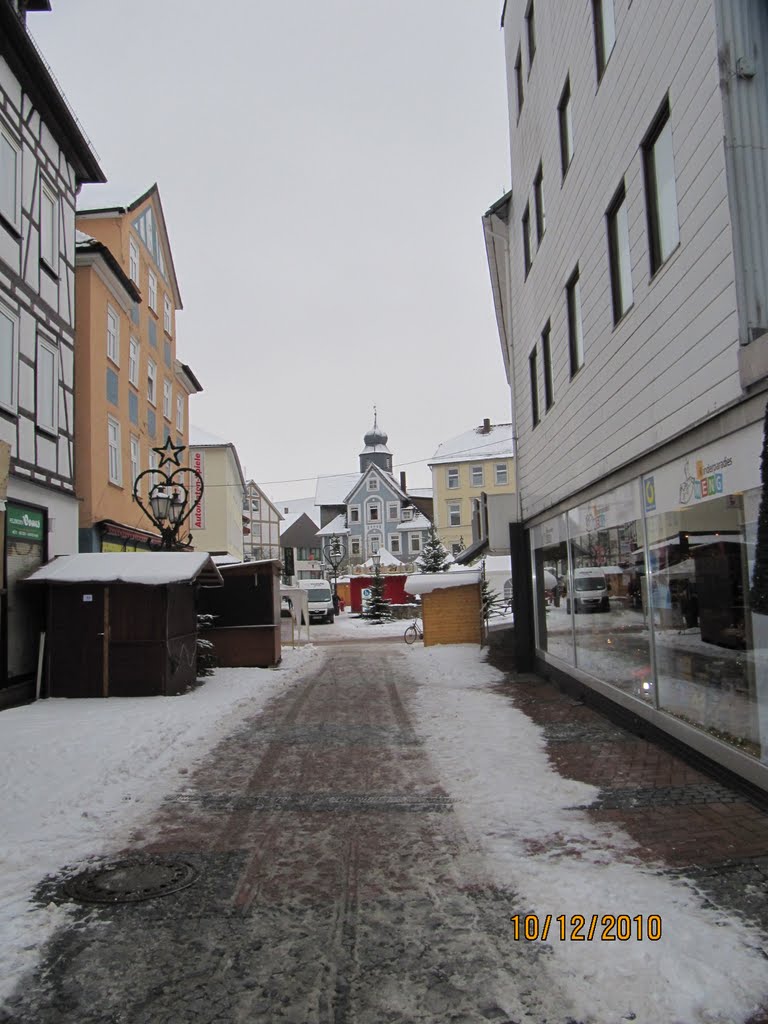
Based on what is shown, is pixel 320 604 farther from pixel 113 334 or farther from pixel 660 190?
pixel 660 190

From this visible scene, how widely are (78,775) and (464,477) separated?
61037 millimetres

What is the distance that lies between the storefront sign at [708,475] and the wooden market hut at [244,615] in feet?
35.0

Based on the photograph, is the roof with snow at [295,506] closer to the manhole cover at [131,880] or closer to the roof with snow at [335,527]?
the roof with snow at [335,527]

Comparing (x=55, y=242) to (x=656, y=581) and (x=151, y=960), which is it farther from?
(x=151, y=960)

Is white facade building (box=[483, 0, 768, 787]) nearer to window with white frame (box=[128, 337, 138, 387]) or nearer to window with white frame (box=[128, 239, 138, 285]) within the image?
window with white frame (box=[128, 337, 138, 387])

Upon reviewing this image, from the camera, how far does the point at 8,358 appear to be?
509 inches

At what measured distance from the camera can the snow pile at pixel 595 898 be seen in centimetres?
331

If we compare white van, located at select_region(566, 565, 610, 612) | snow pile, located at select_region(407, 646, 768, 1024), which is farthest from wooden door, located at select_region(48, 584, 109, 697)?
white van, located at select_region(566, 565, 610, 612)

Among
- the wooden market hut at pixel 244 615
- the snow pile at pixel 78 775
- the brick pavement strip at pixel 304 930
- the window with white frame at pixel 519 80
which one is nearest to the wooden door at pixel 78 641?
the snow pile at pixel 78 775

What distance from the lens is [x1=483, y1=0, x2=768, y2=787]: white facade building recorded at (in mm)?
6027

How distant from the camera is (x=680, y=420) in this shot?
281 inches

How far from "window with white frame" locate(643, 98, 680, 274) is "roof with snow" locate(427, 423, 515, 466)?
58297mm

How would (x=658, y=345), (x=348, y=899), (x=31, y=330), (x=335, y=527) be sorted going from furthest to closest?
(x=335, y=527) → (x=31, y=330) → (x=658, y=345) → (x=348, y=899)
